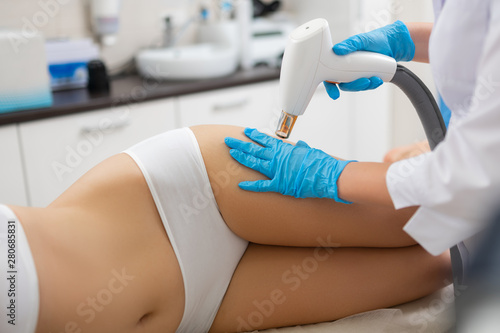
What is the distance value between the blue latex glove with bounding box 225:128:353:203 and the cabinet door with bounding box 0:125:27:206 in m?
1.13

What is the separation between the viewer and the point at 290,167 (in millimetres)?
1170

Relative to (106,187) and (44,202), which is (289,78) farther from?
(44,202)

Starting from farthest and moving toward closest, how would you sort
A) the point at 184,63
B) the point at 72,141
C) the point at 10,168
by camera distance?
the point at 184,63 < the point at 72,141 < the point at 10,168

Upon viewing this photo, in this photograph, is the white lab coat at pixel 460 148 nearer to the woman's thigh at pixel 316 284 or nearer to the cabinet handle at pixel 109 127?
the woman's thigh at pixel 316 284

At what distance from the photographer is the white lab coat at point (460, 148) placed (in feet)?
2.91

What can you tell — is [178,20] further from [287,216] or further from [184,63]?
[287,216]

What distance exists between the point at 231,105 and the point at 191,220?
1.41m

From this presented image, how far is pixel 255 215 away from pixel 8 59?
1.31m

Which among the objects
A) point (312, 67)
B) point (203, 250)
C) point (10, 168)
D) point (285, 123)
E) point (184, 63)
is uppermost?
point (312, 67)

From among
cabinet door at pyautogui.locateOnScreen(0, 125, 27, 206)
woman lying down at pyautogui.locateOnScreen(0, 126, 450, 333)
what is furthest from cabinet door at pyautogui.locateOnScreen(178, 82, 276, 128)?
woman lying down at pyautogui.locateOnScreen(0, 126, 450, 333)

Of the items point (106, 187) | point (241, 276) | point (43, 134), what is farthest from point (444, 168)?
point (43, 134)

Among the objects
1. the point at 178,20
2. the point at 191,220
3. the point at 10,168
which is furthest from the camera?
the point at 178,20

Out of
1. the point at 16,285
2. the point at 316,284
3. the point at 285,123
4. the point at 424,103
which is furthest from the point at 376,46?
the point at 16,285

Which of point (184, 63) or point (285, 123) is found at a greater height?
point (285, 123)
